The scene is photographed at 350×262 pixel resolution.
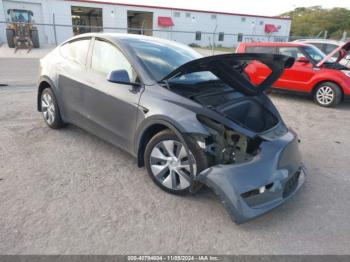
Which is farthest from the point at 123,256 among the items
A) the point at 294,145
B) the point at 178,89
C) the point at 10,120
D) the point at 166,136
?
the point at 10,120

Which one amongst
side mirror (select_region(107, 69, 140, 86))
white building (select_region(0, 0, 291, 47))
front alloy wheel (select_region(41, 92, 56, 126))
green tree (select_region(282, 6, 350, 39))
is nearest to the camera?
side mirror (select_region(107, 69, 140, 86))

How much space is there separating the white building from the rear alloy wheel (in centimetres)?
1838

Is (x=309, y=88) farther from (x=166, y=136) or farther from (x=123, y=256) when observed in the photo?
(x=123, y=256)

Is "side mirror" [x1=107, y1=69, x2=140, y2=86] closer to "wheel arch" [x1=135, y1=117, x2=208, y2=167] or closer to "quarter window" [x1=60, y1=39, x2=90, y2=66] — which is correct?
"wheel arch" [x1=135, y1=117, x2=208, y2=167]

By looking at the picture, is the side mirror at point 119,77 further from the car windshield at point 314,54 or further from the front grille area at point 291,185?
the car windshield at point 314,54

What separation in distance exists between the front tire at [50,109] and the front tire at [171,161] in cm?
215

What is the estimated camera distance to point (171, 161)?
3010mm

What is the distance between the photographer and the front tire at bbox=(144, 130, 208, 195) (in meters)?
2.77

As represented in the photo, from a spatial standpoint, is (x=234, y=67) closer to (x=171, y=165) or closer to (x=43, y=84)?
(x=171, y=165)

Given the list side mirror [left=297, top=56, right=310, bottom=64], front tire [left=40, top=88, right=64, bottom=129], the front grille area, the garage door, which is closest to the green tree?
the garage door

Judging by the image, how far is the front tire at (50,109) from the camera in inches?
178

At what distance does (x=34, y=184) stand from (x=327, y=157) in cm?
405

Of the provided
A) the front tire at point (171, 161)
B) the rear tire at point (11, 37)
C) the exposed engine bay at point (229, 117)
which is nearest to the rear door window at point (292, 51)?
the exposed engine bay at point (229, 117)

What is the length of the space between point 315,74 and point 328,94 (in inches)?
23.7
